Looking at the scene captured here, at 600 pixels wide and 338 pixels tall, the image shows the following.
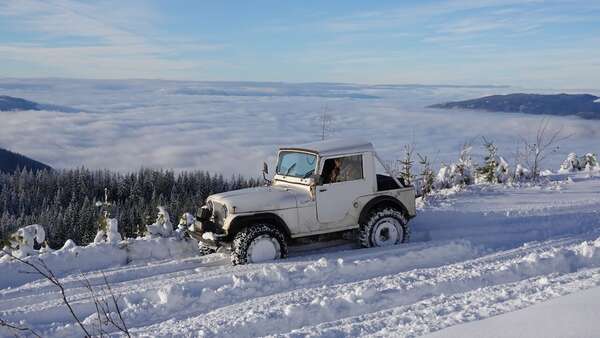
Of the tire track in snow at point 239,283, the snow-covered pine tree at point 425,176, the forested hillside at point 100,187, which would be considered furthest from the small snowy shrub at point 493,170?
the forested hillside at point 100,187

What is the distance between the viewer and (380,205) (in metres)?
9.31

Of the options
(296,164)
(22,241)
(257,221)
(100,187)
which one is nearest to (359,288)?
(257,221)

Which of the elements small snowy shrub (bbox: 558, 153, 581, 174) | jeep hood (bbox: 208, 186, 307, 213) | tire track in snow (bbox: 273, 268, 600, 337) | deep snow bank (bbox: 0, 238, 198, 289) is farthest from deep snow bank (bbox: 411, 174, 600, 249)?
deep snow bank (bbox: 0, 238, 198, 289)

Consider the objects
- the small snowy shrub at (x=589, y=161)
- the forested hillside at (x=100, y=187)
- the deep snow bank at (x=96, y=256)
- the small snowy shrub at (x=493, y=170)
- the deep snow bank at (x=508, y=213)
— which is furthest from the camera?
the forested hillside at (x=100, y=187)

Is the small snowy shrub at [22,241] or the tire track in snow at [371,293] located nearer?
the tire track in snow at [371,293]

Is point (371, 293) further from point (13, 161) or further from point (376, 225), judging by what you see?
point (13, 161)

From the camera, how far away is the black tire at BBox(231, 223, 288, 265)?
8227mm

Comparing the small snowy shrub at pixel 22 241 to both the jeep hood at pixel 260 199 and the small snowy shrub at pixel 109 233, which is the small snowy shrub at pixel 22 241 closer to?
Answer: the small snowy shrub at pixel 109 233

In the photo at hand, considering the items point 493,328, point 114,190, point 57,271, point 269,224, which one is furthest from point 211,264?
point 114,190

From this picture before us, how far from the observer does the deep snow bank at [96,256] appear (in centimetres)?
818

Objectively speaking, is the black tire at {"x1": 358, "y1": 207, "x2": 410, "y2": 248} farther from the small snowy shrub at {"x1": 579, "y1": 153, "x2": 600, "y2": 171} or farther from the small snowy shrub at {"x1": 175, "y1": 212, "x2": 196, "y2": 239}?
the small snowy shrub at {"x1": 579, "y1": 153, "x2": 600, "y2": 171}

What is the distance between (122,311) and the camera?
21.6 feet

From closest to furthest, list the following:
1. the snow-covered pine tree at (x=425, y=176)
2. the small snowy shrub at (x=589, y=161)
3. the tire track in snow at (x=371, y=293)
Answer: the tire track in snow at (x=371, y=293)
the snow-covered pine tree at (x=425, y=176)
the small snowy shrub at (x=589, y=161)

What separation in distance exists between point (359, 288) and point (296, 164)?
3.29m
